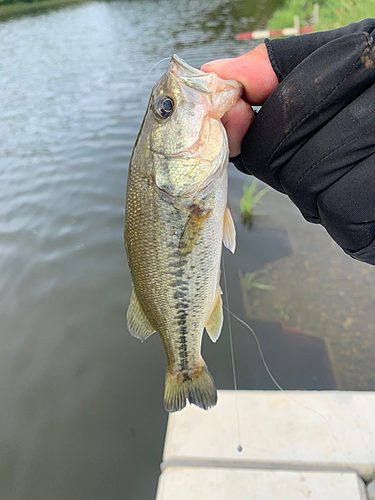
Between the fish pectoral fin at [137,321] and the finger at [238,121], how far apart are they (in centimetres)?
105

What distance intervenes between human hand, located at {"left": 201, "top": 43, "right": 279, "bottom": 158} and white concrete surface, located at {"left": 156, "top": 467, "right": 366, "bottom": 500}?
7.37 ft

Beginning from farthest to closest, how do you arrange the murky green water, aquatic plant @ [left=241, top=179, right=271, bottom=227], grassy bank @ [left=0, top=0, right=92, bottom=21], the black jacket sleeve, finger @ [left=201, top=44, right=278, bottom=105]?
grassy bank @ [left=0, top=0, right=92, bottom=21], aquatic plant @ [left=241, top=179, right=271, bottom=227], the murky green water, finger @ [left=201, top=44, right=278, bottom=105], the black jacket sleeve

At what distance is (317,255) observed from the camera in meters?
4.72

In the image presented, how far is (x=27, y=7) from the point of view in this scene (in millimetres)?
33562

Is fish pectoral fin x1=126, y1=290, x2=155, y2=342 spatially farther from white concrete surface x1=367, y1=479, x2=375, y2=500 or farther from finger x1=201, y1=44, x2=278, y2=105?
white concrete surface x1=367, y1=479, x2=375, y2=500

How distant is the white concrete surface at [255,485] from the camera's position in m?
2.07

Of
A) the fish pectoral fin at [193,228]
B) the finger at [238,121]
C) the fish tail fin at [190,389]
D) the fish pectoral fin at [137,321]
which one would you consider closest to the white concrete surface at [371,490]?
the fish tail fin at [190,389]

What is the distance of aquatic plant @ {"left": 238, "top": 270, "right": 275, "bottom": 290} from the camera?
14.4 feet

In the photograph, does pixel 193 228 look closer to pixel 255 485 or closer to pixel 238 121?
pixel 238 121

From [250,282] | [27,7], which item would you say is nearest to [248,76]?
[250,282]

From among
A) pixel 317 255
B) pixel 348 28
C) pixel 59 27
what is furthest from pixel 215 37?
pixel 348 28

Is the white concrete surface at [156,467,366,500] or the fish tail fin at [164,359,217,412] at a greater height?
the fish tail fin at [164,359,217,412]

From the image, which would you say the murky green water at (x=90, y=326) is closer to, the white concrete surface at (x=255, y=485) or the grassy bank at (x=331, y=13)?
the white concrete surface at (x=255, y=485)

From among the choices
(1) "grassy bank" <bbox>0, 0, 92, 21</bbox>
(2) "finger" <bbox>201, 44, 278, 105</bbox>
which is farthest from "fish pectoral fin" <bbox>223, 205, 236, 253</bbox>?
(1) "grassy bank" <bbox>0, 0, 92, 21</bbox>
